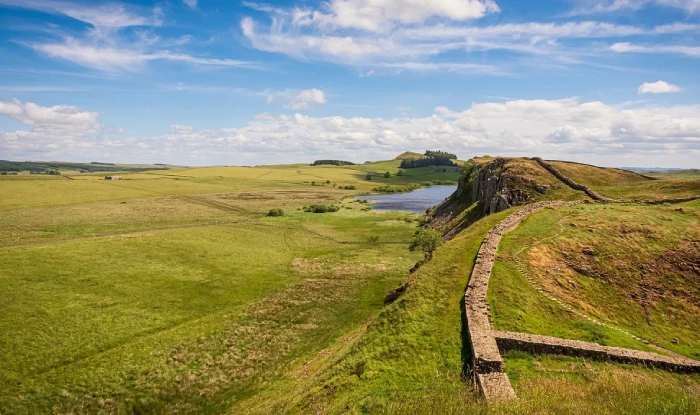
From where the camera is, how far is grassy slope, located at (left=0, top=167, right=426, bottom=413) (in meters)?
27.0

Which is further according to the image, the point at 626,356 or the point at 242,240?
the point at 242,240

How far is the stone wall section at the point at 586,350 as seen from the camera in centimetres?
1978

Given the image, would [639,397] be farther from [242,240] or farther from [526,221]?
[242,240]

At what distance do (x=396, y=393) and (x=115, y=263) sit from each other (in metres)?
51.2

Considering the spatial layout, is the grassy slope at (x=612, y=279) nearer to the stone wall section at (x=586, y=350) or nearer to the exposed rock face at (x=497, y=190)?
the stone wall section at (x=586, y=350)

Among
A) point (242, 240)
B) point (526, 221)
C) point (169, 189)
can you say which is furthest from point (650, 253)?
point (169, 189)

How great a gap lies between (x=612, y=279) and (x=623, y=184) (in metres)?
52.0

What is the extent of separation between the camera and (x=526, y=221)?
44.0 metres

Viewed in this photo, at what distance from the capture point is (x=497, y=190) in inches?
2751

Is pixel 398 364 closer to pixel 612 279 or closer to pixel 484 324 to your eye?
pixel 484 324

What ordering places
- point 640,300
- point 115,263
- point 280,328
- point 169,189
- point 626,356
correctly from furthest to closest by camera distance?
point 169,189
point 115,263
point 280,328
point 640,300
point 626,356

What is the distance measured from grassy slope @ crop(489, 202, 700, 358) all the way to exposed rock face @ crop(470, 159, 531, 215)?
22.5 m

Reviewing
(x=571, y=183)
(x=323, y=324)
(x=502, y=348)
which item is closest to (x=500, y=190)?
(x=571, y=183)

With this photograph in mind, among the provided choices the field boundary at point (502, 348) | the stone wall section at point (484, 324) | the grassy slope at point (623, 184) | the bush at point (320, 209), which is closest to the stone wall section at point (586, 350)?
the field boundary at point (502, 348)
